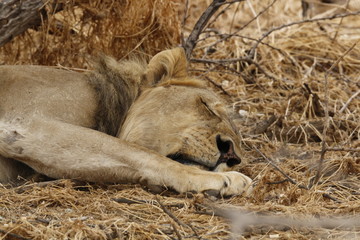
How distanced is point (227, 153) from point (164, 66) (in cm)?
72

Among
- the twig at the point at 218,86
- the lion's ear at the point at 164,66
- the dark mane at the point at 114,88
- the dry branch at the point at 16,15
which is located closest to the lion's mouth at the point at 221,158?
the dark mane at the point at 114,88

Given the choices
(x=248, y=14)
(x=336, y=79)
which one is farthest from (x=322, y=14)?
(x=336, y=79)

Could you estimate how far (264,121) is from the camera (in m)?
5.16

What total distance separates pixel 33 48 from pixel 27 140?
1.73m

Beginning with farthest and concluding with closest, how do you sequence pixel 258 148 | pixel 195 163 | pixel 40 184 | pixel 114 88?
pixel 258 148 → pixel 114 88 → pixel 195 163 → pixel 40 184

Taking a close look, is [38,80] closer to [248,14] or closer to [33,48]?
[33,48]

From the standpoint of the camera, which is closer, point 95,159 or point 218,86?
point 95,159

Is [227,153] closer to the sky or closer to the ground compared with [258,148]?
closer to the sky

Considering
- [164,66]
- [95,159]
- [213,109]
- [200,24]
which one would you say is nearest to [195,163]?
[213,109]

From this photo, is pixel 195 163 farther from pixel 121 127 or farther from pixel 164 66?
pixel 164 66

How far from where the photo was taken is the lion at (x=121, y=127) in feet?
11.4

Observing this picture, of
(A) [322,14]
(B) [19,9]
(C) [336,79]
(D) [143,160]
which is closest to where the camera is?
(D) [143,160]

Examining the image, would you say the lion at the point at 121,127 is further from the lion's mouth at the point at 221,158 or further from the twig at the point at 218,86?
the twig at the point at 218,86

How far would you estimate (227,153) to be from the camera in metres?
3.72
